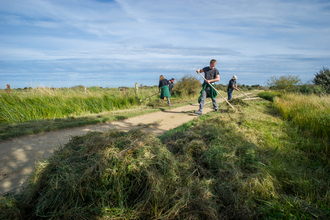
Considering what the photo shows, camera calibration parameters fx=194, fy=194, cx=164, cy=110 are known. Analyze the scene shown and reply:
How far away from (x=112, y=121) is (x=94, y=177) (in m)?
5.96

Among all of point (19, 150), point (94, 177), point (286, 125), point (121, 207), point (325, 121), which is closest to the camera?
point (121, 207)

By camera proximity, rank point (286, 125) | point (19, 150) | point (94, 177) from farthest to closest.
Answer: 1. point (286, 125)
2. point (19, 150)
3. point (94, 177)

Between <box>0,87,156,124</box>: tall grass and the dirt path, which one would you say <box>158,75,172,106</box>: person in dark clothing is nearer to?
<box>0,87,156,124</box>: tall grass

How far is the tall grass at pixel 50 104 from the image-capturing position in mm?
8781

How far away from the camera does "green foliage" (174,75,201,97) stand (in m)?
19.2

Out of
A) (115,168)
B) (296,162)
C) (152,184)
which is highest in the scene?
(115,168)

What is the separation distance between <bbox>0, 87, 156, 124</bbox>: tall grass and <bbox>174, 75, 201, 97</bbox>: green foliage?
764 cm

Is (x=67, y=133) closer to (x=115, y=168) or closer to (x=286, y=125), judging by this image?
(x=115, y=168)

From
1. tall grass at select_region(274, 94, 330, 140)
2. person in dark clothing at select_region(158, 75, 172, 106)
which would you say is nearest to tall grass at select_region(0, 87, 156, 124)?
person in dark clothing at select_region(158, 75, 172, 106)

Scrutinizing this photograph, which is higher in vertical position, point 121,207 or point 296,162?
point 121,207

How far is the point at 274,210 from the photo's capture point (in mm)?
2350

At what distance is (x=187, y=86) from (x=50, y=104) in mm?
12531

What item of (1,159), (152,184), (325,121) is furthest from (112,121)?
(325,121)

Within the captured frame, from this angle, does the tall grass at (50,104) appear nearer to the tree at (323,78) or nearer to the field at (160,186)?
the field at (160,186)
